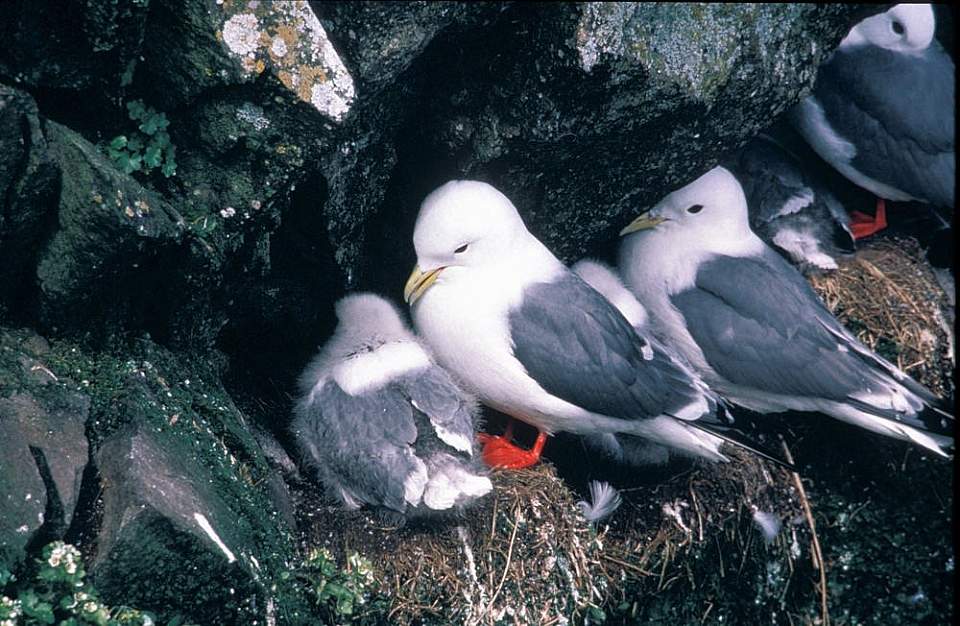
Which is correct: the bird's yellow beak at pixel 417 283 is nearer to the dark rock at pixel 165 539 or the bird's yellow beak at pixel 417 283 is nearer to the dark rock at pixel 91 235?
the dark rock at pixel 91 235

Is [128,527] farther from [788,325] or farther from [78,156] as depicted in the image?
[788,325]

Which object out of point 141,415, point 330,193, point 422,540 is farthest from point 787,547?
point 141,415

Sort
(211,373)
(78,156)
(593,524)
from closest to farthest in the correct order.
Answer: (78,156) → (211,373) → (593,524)

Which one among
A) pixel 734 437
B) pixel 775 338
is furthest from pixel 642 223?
pixel 734 437

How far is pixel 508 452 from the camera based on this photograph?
4.76 m

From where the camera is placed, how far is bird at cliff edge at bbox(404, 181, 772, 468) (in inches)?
175

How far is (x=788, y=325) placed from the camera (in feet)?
16.4

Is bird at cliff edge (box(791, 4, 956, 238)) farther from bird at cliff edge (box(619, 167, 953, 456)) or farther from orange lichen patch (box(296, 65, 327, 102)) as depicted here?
orange lichen patch (box(296, 65, 327, 102))

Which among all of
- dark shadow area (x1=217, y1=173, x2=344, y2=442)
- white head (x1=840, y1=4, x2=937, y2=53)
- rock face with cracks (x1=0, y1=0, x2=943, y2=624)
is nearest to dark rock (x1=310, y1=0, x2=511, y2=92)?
rock face with cracks (x1=0, y1=0, x2=943, y2=624)

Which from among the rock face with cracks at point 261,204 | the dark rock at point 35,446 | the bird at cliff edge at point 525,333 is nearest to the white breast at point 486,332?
the bird at cliff edge at point 525,333

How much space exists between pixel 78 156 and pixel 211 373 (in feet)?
3.38

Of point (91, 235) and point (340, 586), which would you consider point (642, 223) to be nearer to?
point (340, 586)

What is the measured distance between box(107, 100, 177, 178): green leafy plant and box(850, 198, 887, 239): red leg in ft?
13.9

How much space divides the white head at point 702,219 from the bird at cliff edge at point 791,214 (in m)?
0.59
